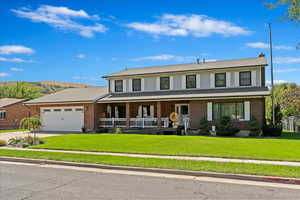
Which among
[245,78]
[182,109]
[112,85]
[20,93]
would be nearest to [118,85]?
[112,85]

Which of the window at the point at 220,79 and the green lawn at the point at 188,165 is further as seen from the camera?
the window at the point at 220,79

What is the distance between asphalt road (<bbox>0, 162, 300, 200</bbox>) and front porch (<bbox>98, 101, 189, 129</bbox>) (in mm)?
14250

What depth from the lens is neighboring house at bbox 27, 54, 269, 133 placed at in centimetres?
2192

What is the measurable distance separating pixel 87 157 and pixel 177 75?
1507cm

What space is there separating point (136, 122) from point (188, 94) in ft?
17.5

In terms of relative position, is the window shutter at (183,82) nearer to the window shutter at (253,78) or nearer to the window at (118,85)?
the window shutter at (253,78)

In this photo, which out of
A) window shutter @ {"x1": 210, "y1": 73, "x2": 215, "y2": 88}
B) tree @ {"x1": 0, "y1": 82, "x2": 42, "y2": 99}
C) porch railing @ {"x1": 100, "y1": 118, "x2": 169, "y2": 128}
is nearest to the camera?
window shutter @ {"x1": 210, "y1": 73, "x2": 215, "y2": 88}

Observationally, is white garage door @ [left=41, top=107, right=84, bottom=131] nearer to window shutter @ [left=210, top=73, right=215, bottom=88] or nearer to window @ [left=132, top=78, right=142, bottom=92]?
window @ [left=132, top=78, right=142, bottom=92]

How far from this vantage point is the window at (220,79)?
23578 mm

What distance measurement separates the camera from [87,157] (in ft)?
38.9

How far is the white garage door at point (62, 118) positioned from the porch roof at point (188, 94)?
302cm

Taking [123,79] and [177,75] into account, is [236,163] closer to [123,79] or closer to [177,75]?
[177,75]

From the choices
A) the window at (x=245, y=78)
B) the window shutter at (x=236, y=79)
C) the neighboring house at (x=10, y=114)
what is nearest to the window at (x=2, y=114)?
the neighboring house at (x=10, y=114)

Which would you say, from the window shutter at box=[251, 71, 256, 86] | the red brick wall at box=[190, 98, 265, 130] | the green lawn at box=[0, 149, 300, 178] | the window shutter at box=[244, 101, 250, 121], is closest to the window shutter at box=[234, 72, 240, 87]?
the window shutter at box=[251, 71, 256, 86]
